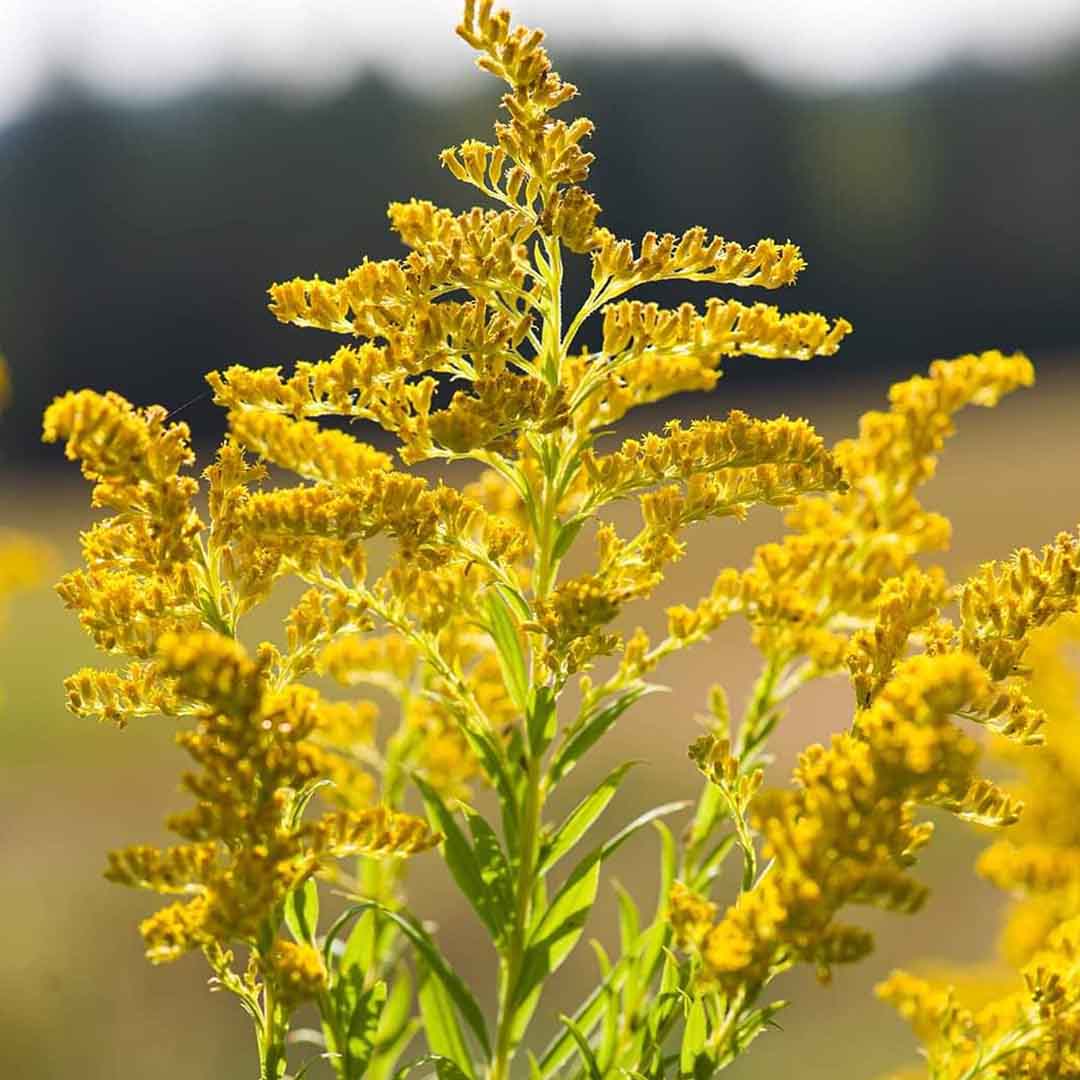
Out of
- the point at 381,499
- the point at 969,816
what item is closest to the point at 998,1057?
the point at 969,816

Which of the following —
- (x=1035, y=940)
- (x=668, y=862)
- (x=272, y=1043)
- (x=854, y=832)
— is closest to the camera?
(x=854, y=832)

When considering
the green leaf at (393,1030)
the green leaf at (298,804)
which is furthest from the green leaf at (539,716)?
the green leaf at (393,1030)

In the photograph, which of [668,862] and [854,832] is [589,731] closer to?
[668,862]

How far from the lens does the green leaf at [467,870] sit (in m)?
0.88

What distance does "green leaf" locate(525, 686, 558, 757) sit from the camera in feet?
2.82

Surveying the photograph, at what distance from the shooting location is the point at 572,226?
0.83 m

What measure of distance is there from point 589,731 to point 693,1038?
0.22 metres

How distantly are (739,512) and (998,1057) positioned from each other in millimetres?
417

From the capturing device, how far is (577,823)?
879 mm

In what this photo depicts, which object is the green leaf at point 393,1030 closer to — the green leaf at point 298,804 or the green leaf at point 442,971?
the green leaf at point 442,971

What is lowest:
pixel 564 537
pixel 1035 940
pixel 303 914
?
pixel 1035 940

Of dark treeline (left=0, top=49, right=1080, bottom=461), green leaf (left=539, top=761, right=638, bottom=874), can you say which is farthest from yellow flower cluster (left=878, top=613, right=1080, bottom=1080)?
dark treeline (left=0, top=49, right=1080, bottom=461)

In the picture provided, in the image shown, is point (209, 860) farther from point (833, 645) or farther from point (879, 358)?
point (879, 358)

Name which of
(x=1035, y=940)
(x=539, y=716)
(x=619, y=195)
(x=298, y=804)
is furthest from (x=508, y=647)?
(x=619, y=195)
